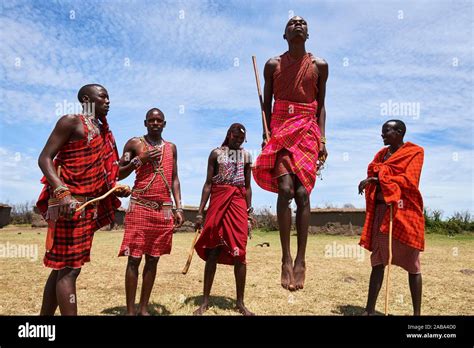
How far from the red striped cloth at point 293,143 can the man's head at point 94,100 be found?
2074 mm

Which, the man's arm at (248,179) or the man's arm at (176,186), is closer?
the man's arm at (176,186)

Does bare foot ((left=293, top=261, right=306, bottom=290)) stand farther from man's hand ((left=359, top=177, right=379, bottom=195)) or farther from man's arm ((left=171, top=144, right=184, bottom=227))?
man's arm ((left=171, top=144, right=184, bottom=227))

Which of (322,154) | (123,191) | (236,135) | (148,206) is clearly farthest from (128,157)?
→ (322,154)

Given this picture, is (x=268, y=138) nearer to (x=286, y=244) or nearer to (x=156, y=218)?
(x=286, y=244)

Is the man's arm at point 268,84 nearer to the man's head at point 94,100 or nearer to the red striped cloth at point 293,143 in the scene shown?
the red striped cloth at point 293,143

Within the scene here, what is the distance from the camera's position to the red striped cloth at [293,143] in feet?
17.0

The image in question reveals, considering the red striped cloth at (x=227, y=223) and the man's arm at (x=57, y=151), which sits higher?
the man's arm at (x=57, y=151)

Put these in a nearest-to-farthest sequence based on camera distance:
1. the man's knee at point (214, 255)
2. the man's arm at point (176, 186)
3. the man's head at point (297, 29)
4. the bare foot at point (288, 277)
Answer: the bare foot at point (288, 277) → the man's head at point (297, 29) → the man's arm at point (176, 186) → the man's knee at point (214, 255)

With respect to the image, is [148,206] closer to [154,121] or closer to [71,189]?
[154,121]

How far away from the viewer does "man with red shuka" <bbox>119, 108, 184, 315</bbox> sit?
5414 mm

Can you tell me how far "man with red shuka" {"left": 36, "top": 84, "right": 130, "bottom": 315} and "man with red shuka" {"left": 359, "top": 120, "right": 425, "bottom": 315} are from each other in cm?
355

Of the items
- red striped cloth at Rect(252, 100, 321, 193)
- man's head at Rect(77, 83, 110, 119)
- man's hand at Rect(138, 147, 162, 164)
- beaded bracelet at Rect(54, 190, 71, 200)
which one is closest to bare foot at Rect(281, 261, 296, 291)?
red striped cloth at Rect(252, 100, 321, 193)

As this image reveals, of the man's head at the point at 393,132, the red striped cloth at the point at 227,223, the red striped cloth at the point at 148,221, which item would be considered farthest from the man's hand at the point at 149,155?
the man's head at the point at 393,132
